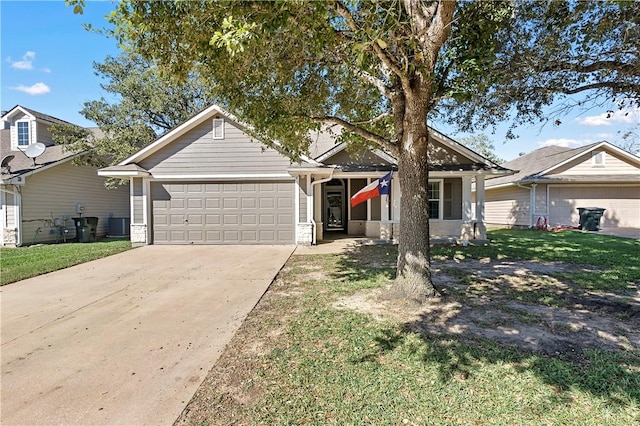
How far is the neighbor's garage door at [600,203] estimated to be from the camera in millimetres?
18547

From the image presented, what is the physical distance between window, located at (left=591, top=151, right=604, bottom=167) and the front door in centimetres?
1501

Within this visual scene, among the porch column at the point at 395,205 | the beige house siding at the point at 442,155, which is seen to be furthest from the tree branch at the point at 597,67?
the porch column at the point at 395,205

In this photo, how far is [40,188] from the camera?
13.7 metres

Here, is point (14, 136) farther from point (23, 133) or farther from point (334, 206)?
point (334, 206)

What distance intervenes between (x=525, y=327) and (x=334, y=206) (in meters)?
13.1

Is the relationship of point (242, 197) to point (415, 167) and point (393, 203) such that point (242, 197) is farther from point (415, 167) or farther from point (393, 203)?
point (415, 167)

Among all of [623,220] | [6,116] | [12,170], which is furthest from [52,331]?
[623,220]

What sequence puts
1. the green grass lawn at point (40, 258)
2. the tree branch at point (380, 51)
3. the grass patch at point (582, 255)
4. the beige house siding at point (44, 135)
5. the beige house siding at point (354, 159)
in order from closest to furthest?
the tree branch at point (380, 51), the grass patch at point (582, 255), the green grass lawn at point (40, 258), the beige house siding at point (354, 159), the beige house siding at point (44, 135)

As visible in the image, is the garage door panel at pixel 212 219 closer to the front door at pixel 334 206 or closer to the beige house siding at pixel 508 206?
the front door at pixel 334 206

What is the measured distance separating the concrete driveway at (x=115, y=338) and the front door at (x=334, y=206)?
8.89m

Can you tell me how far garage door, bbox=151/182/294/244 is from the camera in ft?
41.5

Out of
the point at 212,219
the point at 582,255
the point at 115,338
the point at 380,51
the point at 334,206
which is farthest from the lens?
the point at 334,206

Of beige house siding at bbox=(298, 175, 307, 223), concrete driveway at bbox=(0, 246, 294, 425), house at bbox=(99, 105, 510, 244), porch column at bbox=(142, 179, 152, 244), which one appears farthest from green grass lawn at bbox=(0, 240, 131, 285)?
beige house siding at bbox=(298, 175, 307, 223)

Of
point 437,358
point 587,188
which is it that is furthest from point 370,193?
point 587,188
